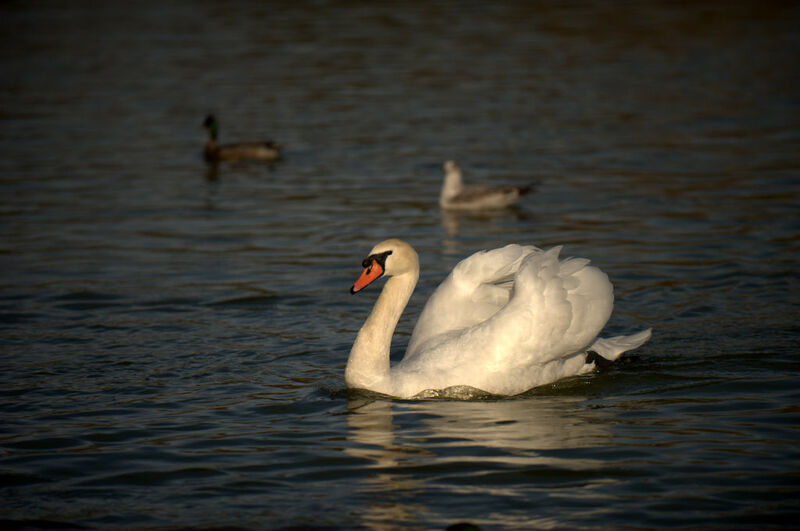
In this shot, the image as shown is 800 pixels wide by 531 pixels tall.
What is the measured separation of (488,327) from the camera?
327 inches

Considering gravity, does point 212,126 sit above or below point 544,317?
above

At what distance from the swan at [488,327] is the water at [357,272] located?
0.60 feet

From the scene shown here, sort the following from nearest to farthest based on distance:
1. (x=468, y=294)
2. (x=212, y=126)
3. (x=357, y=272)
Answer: (x=468, y=294), (x=357, y=272), (x=212, y=126)

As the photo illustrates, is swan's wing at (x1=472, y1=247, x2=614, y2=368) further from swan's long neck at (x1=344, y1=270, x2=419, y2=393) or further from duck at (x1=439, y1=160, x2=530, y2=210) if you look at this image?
duck at (x1=439, y1=160, x2=530, y2=210)

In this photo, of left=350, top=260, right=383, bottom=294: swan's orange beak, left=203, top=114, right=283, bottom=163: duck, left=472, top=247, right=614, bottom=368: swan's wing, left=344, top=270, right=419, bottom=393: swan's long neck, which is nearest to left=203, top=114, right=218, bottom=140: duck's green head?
left=203, top=114, right=283, bottom=163: duck

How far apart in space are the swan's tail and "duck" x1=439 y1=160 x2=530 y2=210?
6046 mm

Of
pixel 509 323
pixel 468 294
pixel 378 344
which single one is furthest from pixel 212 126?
pixel 509 323

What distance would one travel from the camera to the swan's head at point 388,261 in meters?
8.34

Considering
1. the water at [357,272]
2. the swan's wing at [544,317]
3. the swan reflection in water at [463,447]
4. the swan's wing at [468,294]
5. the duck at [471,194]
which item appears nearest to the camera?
the swan reflection in water at [463,447]

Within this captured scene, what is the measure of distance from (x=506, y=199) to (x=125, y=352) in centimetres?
675

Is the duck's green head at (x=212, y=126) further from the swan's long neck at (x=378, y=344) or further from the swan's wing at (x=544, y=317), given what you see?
the swan's wing at (x=544, y=317)

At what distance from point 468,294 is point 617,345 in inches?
48.8

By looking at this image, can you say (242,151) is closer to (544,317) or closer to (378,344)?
(378,344)

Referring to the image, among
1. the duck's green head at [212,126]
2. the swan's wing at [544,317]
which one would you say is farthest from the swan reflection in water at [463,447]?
the duck's green head at [212,126]
